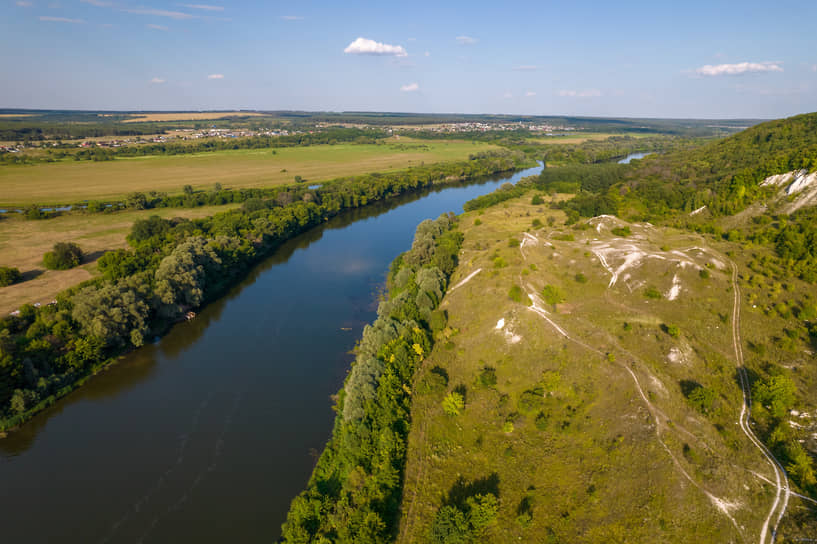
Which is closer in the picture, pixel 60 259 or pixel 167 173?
pixel 60 259

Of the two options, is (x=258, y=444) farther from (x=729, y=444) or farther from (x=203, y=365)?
(x=729, y=444)

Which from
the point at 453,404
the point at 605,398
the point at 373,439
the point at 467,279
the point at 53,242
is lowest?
the point at 373,439

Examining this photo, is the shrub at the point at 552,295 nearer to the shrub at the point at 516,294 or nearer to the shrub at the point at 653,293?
the shrub at the point at 516,294

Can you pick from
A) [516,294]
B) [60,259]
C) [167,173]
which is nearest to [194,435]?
[516,294]

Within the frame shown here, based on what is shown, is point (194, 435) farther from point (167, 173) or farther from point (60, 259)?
point (167, 173)

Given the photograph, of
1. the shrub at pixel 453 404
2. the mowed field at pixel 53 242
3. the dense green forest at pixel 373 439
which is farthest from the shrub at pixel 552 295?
the mowed field at pixel 53 242

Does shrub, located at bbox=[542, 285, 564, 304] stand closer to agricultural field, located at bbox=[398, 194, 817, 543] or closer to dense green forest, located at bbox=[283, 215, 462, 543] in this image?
agricultural field, located at bbox=[398, 194, 817, 543]

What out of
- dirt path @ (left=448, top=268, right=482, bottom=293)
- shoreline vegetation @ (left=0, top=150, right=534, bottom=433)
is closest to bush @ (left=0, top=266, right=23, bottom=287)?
shoreline vegetation @ (left=0, top=150, right=534, bottom=433)
